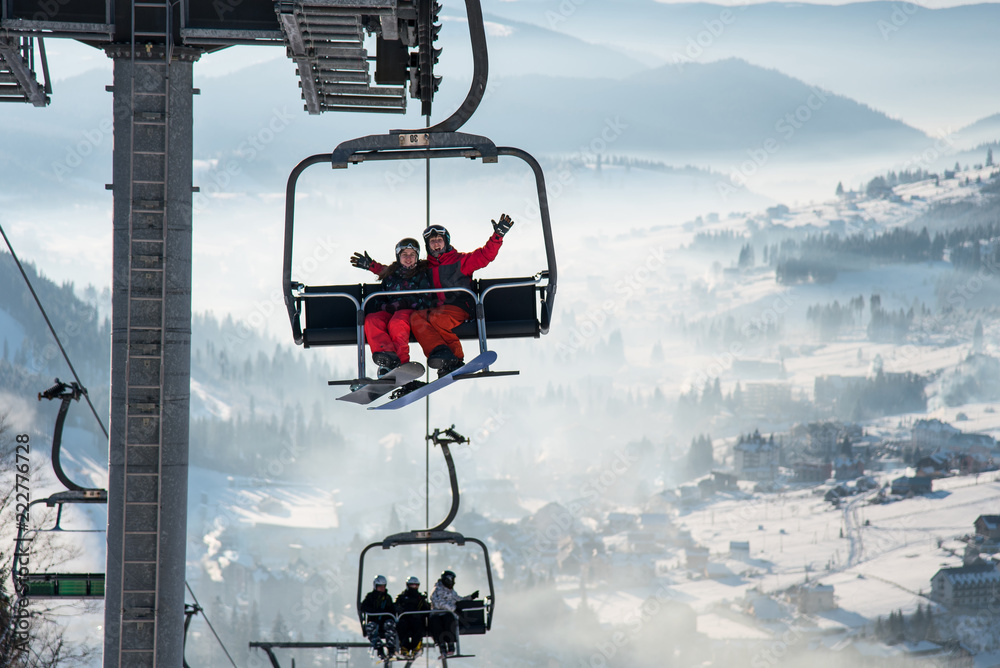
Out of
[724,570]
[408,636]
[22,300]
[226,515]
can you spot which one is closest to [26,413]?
[22,300]

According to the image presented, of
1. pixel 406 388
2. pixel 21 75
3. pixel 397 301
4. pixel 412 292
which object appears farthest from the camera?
pixel 21 75

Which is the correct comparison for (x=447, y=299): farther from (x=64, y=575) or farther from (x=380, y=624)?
(x=64, y=575)

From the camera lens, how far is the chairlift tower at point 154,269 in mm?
7660

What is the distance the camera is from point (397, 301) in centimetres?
757

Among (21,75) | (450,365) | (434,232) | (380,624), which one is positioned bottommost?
(380,624)

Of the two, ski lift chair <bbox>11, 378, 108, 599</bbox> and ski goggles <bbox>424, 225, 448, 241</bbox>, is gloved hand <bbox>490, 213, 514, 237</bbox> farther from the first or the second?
ski lift chair <bbox>11, 378, 108, 599</bbox>

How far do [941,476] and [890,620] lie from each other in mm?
55270

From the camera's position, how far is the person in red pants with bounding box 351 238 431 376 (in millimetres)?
7402

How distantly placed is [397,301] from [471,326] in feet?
1.81

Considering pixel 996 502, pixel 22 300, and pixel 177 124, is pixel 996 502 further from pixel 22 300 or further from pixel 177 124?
pixel 177 124

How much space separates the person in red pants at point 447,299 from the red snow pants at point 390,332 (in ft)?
0.24

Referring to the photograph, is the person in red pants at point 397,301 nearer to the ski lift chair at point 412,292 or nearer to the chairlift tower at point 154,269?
the ski lift chair at point 412,292

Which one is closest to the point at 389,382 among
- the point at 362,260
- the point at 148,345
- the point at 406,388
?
the point at 406,388

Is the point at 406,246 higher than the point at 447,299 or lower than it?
higher
